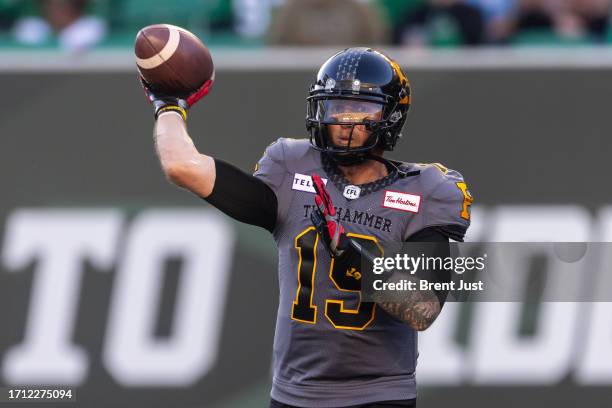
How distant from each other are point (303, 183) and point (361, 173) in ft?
0.67

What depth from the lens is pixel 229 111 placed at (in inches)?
235

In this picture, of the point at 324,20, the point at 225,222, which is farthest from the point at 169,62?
the point at 324,20

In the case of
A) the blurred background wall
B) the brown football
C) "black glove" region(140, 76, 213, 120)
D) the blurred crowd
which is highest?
the brown football

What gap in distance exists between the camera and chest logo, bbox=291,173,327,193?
12.4ft

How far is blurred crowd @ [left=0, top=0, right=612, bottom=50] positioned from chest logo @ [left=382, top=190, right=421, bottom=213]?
3338 mm

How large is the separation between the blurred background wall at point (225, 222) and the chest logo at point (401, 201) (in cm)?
211

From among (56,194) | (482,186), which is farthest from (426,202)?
(56,194)

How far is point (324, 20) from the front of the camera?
703 centimetres

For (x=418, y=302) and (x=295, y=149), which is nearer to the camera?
(x=418, y=302)

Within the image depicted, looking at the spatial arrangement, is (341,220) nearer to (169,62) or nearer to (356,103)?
(356,103)

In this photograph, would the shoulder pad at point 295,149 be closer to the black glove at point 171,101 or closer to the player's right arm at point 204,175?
the player's right arm at point 204,175

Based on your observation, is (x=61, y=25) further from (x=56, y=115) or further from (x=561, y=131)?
(x=561, y=131)

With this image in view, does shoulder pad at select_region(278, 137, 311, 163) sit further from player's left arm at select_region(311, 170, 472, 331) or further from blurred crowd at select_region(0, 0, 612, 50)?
blurred crowd at select_region(0, 0, 612, 50)

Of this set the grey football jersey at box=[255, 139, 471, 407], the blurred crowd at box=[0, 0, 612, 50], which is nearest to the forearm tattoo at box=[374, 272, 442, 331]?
the grey football jersey at box=[255, 139, 471, 407]
